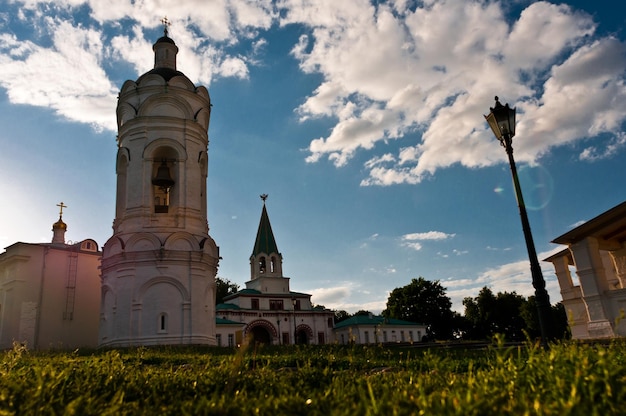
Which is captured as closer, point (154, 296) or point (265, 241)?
point (154, 296)

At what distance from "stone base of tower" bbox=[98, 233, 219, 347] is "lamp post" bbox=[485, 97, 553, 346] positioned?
1436 centimetres

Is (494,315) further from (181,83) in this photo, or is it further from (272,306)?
(181,83)

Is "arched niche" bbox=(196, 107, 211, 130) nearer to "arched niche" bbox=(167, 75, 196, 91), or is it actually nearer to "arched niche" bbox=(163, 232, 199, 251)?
"arched niche" bbox=(167, 75, 196, 91)

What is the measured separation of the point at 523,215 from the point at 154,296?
15188 mm

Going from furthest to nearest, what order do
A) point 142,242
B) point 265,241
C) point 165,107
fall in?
point 265,241
point 165,107
point 142,242

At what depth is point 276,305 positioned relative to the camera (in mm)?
51344

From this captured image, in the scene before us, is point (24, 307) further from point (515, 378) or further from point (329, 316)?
point (329, 316)

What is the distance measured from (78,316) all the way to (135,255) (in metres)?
7.04

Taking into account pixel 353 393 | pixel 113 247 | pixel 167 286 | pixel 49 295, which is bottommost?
pixel 353 393

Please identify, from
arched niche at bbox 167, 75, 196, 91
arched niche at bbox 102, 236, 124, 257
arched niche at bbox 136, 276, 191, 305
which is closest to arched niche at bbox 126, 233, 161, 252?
arched niche at bbox 102, 236, 124, 257

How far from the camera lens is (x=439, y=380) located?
4.77m

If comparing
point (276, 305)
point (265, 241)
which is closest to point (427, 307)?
point (276, 305)

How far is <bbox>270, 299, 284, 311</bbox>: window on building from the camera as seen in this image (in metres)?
51.2

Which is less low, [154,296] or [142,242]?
[142,242]
